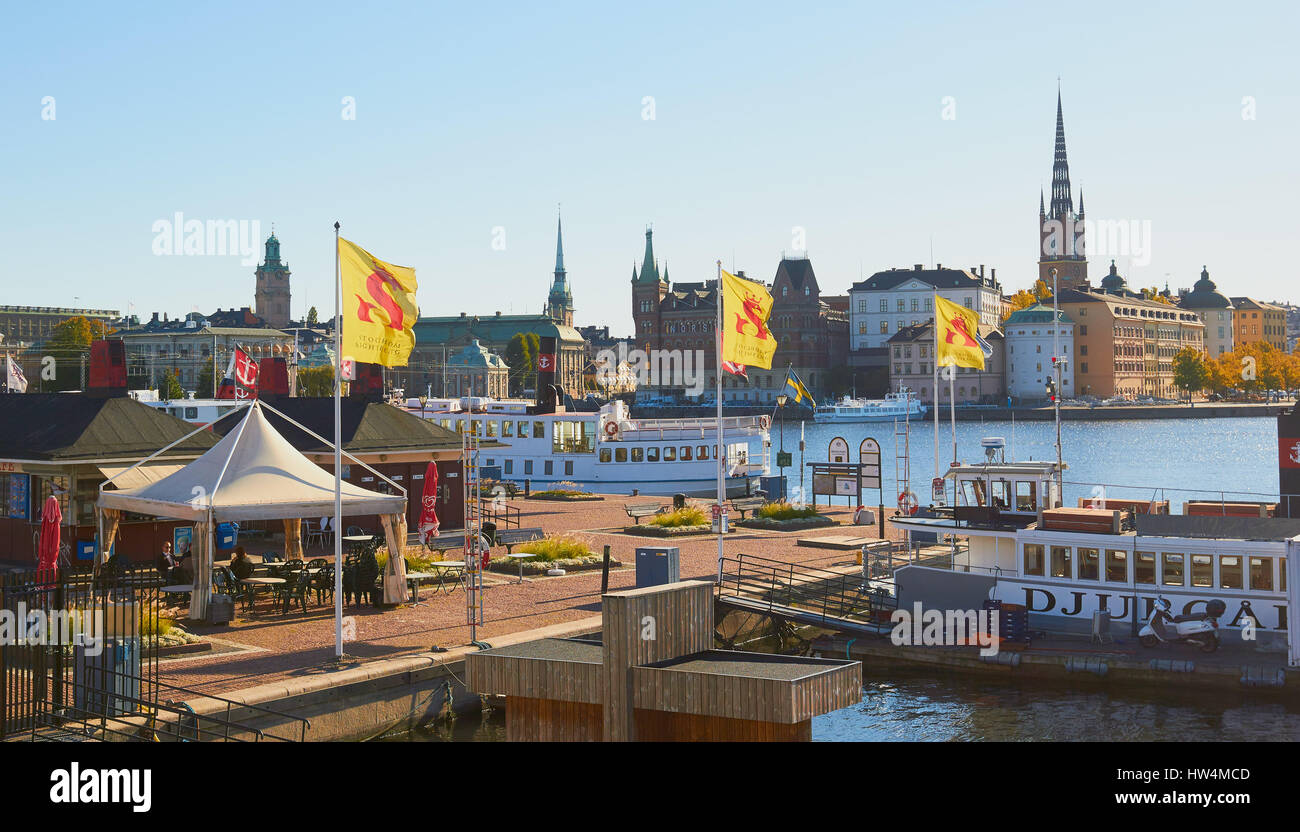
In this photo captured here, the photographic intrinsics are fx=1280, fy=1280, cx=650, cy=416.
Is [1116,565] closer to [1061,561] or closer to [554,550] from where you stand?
[1061,561]

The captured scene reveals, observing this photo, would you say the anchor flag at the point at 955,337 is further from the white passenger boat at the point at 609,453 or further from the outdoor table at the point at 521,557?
the white passenger boat at the point at 609,453

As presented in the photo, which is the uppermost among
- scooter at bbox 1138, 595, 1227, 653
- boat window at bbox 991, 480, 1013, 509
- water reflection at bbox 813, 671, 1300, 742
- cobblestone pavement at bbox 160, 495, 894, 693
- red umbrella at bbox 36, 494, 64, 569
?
boat window at bbox 991, 480, 1013, 509

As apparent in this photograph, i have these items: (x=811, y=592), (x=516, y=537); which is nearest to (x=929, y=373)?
(x=516, y=537)

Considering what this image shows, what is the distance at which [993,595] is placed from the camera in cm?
2767

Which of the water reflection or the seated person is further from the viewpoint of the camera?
the seated person

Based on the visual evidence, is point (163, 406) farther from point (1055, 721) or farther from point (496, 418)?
point (1055, 721)

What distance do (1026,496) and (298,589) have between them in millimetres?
15876

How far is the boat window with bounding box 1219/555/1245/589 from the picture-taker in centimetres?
2522

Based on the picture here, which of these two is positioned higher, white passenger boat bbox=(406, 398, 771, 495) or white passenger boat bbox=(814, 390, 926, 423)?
white passenger boat bbox=(814, 390, 926, 423)

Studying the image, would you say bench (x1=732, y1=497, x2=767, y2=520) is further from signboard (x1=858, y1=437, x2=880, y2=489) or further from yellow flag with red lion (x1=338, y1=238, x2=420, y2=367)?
yellow flag with red lion (x1=338, y1=238, x2=420, y2=367)

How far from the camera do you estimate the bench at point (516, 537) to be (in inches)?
1316

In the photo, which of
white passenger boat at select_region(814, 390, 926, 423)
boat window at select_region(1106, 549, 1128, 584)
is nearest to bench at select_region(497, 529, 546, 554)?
boat window at select_region(1106, 549, 1128, 584)
